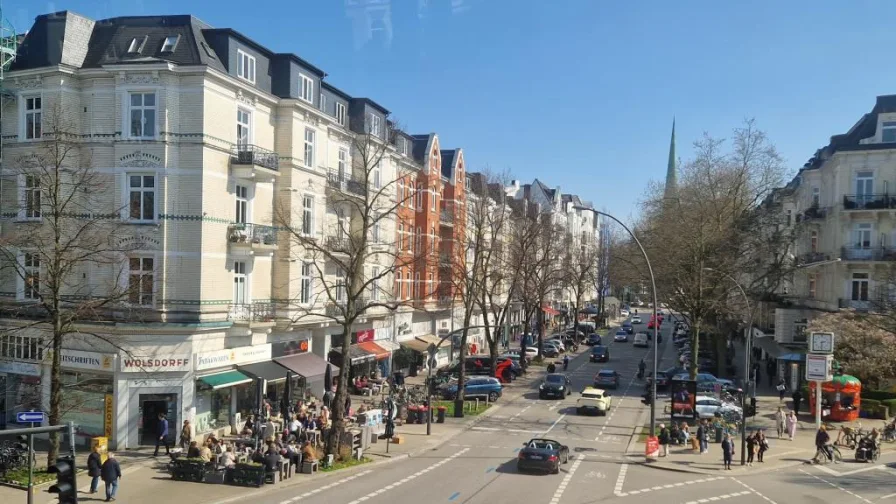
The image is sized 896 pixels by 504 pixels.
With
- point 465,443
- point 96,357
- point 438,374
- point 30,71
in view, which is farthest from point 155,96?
point 438,374

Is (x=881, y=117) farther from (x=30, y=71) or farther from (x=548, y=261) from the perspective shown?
(x=30, y=71)

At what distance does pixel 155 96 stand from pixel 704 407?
94.8ft

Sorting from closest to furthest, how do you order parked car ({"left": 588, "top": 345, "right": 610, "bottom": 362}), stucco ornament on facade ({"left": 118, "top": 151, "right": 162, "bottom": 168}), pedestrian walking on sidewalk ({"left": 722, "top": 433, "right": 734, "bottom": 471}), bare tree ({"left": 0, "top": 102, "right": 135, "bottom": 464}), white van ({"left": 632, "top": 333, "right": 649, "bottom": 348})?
bare tree ({"left": 0, "top": 102, "right": 135, "bottom": 464}) → pedestrian walking on sidewalk ({"left": 722, "top": 433, "right": 734, "bottom": 471}) → stucco ornament on facade ({"left": 118, "top": 151, "right": 162, "bottom": 168}) → parked car ({"left": 588, "top": 345, "right": 610, "bottom": 362}) → white van ({"left": 632, "top": 333, "right": 649, "bottom": 348})

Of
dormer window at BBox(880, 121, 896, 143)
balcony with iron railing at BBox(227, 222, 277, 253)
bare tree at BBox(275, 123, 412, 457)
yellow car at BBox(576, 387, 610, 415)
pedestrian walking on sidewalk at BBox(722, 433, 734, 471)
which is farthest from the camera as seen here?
dormer window at BBox(880, 121, 896, 143)

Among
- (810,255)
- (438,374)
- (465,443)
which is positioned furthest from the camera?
(810,255)

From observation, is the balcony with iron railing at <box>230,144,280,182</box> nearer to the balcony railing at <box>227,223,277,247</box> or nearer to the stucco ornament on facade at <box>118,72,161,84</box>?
the balcony railing at <box>227,223,277,247</box>

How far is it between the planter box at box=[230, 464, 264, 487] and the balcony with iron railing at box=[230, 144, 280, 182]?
12377mm

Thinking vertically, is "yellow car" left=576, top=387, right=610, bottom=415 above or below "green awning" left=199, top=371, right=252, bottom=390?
below

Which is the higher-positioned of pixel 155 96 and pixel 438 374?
pixel 155 96

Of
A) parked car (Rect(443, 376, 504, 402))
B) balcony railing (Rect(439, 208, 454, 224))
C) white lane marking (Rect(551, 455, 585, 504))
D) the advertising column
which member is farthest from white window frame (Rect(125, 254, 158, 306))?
balcony railing (Rect(439, 208, 454, 224))

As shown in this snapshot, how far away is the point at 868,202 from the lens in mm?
46125

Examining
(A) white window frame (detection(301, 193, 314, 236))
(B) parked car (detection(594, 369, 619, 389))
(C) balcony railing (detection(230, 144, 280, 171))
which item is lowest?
(B) parked car (detection(594, 369, 619, 389))

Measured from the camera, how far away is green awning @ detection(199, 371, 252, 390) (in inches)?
1108

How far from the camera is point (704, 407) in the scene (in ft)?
120
